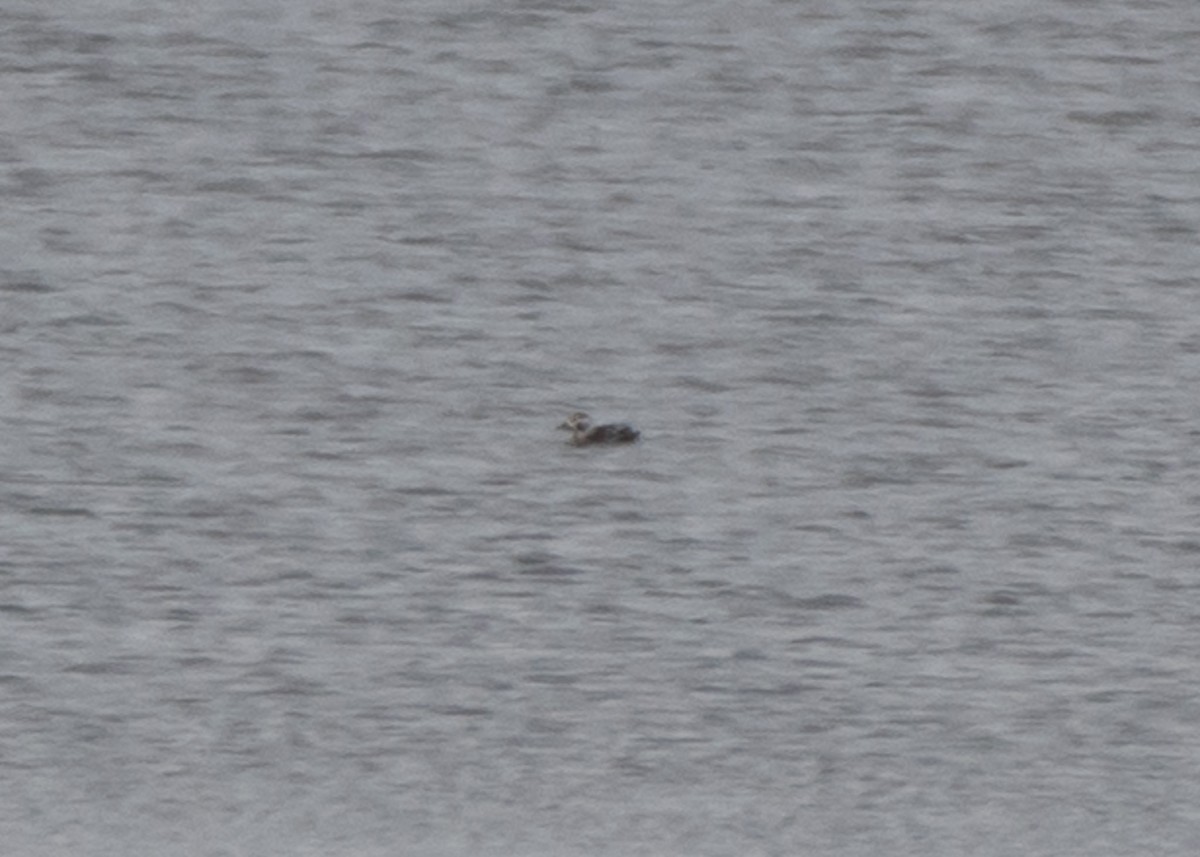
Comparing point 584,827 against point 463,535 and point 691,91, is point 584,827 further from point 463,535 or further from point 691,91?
point 691,91

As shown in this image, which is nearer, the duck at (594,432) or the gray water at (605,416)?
the gray water at (605,416)

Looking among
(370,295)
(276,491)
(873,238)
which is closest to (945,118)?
(873,238)

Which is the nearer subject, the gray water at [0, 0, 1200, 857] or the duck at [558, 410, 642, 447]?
the gray water at [0, 0, 1200, 857]

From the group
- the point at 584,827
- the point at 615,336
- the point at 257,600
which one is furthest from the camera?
the point at 615,336
